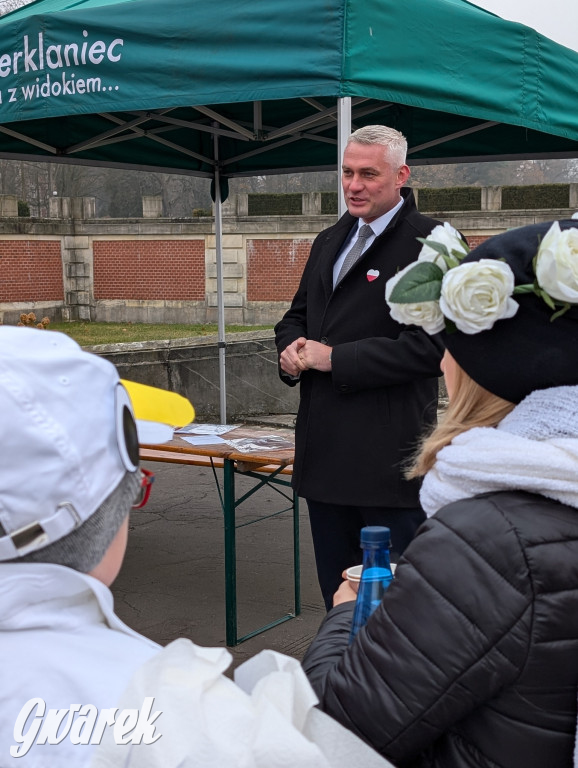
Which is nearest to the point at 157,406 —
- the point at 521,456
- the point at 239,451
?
the point at 521,456

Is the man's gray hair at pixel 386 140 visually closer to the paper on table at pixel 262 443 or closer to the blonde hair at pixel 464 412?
the paper on table at pixel 262 443

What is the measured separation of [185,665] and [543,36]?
134 inches

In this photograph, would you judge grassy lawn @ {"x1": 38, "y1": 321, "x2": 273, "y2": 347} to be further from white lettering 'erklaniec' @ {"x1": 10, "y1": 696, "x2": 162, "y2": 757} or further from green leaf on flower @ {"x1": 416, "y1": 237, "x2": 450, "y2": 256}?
white lettering 'erklaniec' @ {"x1": 10, "y1": 696, "x2": 162, "y2": 757}

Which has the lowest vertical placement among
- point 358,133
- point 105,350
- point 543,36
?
point 105,350

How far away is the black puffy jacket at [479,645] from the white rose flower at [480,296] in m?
0.28

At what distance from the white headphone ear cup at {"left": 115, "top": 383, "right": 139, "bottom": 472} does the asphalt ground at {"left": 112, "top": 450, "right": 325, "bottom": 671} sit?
309cm

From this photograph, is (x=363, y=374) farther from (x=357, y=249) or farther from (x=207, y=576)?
(x=207, y=576)

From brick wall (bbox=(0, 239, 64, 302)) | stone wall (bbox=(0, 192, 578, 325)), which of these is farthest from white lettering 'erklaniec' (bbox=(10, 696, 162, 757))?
brick wall (bbox=(0, 239, 64, 302))

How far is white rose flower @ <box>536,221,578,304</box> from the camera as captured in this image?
53.4 inches

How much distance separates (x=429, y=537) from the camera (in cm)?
133

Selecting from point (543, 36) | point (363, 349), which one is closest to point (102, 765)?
point (363, 349)

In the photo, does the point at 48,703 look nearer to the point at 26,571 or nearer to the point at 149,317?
the point at 26,571

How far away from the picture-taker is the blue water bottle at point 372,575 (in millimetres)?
1642

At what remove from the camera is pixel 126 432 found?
1107 mm
